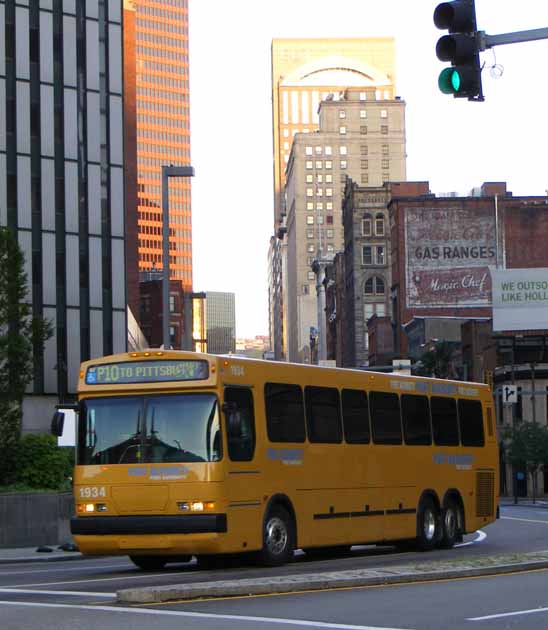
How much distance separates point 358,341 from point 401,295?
29146mm

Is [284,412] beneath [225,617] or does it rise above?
above

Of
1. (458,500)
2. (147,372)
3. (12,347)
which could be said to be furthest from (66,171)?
(147,372)

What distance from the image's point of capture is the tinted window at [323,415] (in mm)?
21672

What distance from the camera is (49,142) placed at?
62.6 metres

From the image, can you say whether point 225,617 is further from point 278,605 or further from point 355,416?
point 355,416

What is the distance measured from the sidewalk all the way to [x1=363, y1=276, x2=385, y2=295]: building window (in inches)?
4772

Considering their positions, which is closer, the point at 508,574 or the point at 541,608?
the point at 541,608

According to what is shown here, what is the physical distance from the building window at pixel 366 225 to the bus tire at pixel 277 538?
12876 cm

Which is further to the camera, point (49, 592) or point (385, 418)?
point (385, 418)

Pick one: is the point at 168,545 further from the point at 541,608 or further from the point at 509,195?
the point at 509,195

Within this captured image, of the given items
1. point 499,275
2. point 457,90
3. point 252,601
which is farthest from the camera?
point 499,275

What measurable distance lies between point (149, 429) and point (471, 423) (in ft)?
31.0

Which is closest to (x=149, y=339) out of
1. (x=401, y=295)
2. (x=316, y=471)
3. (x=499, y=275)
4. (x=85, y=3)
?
(x=401, y=295)

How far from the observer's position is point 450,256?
119375 millimetres
